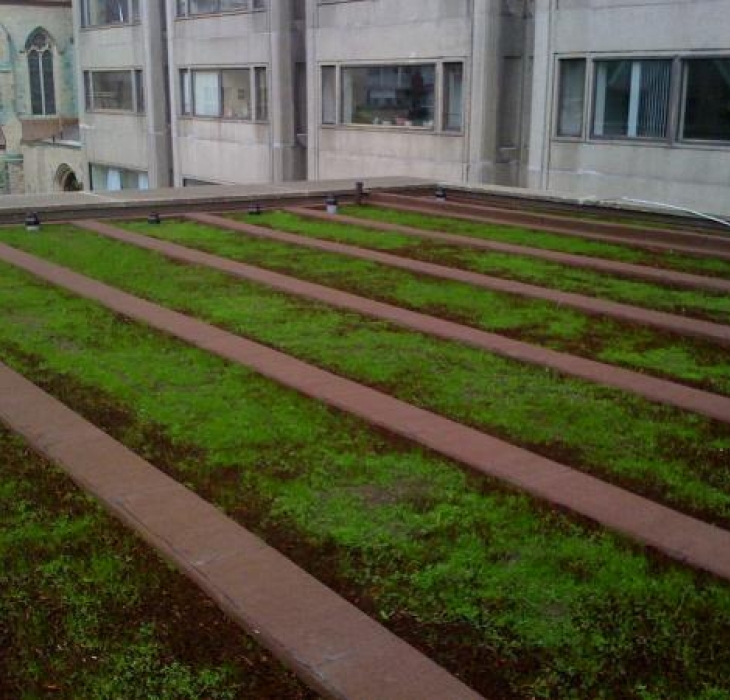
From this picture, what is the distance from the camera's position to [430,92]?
2323cm

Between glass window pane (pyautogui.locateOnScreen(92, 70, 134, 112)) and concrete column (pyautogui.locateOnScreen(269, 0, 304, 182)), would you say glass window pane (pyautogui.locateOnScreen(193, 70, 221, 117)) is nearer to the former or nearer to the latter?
concrete column (pyautogui.locateOnScreen(269, 0, 304, 182))

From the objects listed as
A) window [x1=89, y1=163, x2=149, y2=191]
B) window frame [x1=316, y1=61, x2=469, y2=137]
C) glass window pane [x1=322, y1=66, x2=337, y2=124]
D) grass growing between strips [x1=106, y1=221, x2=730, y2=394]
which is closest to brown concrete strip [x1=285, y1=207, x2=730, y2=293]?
grass growing between strips [x1=106, y1=221, x2=730, y2=394]

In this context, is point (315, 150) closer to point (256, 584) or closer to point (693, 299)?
point (693, 299)

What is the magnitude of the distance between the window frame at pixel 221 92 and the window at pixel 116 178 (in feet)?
13.3

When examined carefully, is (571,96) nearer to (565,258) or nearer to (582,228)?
(582,228)

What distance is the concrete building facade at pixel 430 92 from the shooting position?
17828 millimetres

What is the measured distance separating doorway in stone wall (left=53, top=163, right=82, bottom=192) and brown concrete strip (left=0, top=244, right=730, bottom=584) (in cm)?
3926

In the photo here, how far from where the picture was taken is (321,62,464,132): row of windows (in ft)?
74.5

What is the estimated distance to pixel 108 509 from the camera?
511cm

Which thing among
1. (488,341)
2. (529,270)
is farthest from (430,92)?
(488,341)

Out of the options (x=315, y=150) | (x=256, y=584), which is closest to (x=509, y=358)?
(x=256, y=584)

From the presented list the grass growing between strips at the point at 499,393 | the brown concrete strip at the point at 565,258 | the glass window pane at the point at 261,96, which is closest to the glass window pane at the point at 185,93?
the glass window pane at the point at 261,96

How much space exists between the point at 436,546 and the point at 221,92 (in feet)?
92.6

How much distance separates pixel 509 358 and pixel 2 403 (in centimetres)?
401
